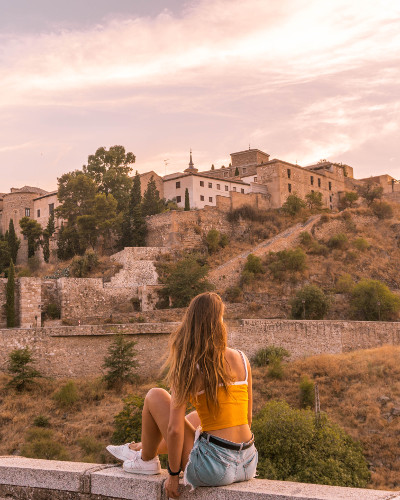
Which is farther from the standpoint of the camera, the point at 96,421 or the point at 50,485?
the point at 96,421

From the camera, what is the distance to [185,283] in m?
32.4

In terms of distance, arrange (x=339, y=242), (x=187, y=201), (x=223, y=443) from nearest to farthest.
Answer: (x=223, y=443), (x=339, y=242), (x=187, y=201)

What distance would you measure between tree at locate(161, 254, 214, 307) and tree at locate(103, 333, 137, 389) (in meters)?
7.72

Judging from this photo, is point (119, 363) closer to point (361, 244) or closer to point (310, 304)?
point (310, 304)

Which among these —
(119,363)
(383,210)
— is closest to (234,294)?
(119,363)

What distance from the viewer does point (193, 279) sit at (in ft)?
107

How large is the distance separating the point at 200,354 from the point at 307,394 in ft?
63.2

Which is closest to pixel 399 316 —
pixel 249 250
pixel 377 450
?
pixel 249 250

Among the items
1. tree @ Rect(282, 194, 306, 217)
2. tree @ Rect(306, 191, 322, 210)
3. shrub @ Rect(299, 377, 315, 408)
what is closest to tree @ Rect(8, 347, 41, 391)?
shrub @ Rect(299, 377, 315, 408)

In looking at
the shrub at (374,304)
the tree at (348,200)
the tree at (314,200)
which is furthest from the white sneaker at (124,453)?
the tree at (348,200)

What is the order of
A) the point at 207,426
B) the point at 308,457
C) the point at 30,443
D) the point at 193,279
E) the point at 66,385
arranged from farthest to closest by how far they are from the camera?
the point at 193,279 → the point at 66,385 → the point at 30,443 → the point at 308,457 → the point at 207,426

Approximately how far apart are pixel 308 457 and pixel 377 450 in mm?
3160

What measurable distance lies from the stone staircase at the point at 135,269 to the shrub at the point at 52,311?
366 cm

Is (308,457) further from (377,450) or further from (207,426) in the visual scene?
(207,426)
